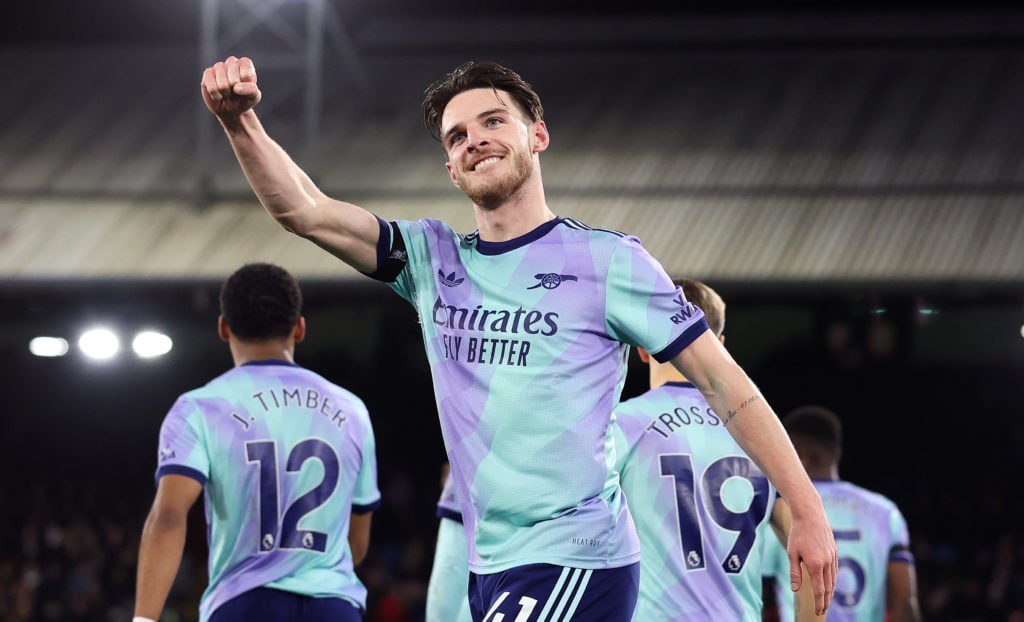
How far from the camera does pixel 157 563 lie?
4020 mm

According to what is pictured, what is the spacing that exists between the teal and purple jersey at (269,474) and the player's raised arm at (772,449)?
6.13ft

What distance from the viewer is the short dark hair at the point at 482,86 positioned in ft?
10.2

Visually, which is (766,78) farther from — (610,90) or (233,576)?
(233,576)

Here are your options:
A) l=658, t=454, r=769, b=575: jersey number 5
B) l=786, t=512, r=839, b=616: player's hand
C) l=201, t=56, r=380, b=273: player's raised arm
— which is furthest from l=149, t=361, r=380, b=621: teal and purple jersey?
l=786, t=512, r=839, b=616: player's hand

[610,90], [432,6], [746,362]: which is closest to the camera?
[610,90]

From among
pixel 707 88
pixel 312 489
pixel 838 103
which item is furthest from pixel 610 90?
pixel 312 489

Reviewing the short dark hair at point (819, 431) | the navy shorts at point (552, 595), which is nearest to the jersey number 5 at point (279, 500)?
the navy shorts at point (552, 595)

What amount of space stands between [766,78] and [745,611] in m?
9.72

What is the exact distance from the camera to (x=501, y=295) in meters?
2.93

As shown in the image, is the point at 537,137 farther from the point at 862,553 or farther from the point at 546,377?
the point at 862,553

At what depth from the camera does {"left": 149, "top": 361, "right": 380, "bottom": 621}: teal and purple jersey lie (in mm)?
4141

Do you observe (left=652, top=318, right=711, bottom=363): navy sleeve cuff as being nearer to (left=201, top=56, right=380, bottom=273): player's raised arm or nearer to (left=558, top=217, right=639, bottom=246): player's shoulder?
(left=558, top=217, right=639, bottom=246): player's shoulder

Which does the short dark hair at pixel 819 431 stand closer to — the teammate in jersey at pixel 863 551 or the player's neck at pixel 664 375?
the teammate in jersey at pixel 863 551

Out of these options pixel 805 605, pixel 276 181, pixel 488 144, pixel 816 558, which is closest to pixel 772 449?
pixel 816 558
